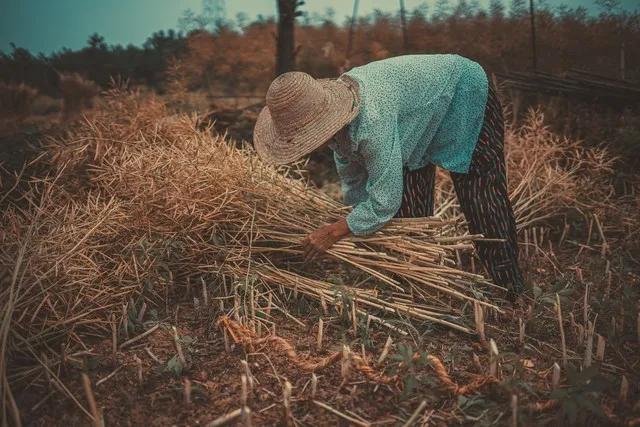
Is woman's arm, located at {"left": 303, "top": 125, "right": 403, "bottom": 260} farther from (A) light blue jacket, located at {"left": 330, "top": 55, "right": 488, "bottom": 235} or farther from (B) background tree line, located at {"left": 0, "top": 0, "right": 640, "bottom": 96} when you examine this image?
(B) background tree line, located at {"left": 0, "top": 0, "right": 640, "bottom": 96}

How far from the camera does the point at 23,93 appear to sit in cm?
477

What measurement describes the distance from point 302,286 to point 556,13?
403 centimetres

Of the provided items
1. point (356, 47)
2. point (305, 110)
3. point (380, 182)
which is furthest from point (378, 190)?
point (356, 47)

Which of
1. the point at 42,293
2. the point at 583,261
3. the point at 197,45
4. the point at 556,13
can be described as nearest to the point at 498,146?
the point at 583,261

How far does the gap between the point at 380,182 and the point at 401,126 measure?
1.00 ft

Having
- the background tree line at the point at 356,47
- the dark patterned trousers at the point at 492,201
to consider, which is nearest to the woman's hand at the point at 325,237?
the dark patterned trousers at the point at 492,201

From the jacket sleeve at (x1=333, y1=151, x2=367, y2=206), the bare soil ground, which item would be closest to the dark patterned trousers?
the bare soil ground

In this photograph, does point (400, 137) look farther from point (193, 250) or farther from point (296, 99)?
point (193, 250)

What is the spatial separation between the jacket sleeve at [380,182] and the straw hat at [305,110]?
0.48 ft

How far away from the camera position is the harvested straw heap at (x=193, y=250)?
1.71 metres

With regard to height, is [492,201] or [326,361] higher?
[492,201]

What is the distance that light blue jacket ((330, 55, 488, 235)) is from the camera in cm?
171

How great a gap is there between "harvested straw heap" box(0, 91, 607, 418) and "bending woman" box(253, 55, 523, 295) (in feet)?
0.54

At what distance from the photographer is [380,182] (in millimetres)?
1712
